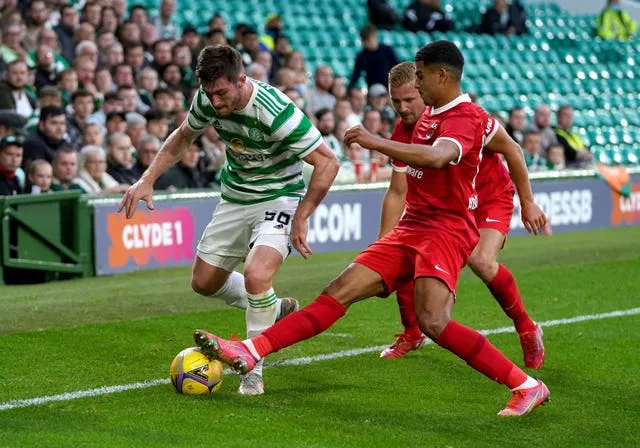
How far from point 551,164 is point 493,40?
694 cm

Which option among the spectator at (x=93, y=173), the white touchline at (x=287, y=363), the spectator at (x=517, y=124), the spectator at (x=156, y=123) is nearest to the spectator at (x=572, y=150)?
the spectator at (x=517, y=124)

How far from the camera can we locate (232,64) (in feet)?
22.5

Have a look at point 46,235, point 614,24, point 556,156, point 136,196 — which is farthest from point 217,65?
point 614,24

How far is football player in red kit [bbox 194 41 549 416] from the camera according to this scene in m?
6.45

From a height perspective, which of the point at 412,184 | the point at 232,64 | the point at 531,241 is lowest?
the point at 531,241

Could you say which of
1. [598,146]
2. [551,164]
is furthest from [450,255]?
[598,146]

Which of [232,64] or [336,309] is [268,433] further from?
[232,64]

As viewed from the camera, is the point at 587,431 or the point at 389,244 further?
the point at 389,244

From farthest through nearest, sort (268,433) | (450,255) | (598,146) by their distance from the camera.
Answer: (598,146) < (450,255) < (268,433)

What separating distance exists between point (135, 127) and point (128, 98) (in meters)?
0.70

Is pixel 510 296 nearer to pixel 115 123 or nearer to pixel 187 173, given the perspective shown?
pixel 187 173

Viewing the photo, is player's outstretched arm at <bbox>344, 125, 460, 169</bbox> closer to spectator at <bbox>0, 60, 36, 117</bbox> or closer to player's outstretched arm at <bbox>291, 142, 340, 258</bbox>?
player's outstretched arm at <bbox>291, 142, 340, 258</bbox>

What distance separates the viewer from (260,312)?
7.04m

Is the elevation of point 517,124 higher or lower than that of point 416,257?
lower
